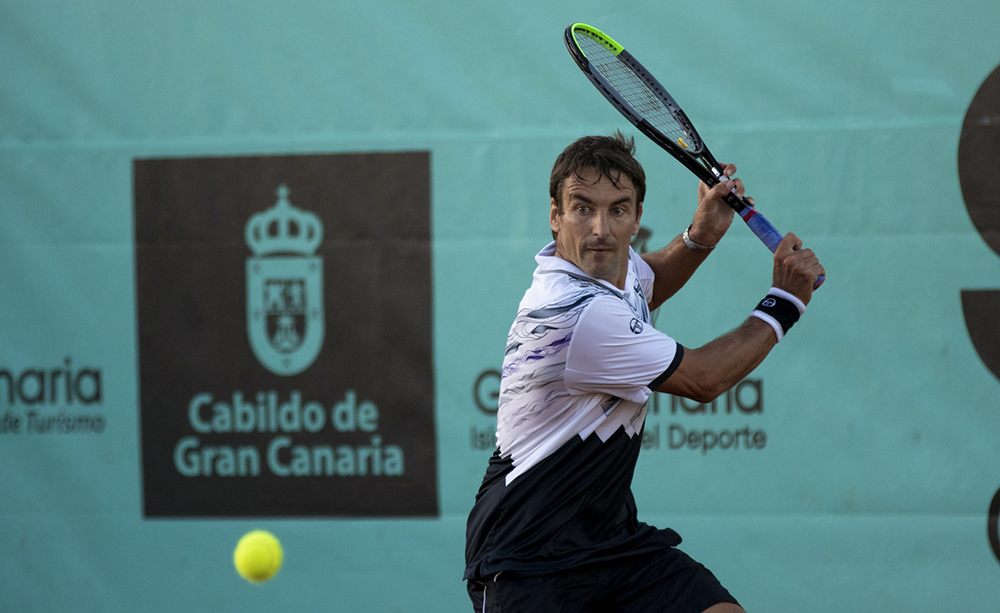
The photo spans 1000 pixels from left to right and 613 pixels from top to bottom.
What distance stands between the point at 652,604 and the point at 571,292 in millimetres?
720

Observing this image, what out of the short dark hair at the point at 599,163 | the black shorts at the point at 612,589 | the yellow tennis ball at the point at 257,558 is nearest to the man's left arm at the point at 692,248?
the short dark hair at the point at 599,163

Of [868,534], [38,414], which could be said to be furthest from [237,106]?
[868,534]

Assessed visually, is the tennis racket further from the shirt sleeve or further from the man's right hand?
the shirt sleeve

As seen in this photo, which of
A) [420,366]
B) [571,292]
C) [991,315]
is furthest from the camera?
[420,366]

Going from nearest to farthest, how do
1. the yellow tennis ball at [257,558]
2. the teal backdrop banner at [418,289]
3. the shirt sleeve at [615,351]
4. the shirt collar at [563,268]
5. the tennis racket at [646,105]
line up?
the shirt sleeve at [615,351], the shirt collar at [563,268], the tennis racket at [646,105], the yellow tennis ball at [257,558], the teal backdrop banner at [418,289]

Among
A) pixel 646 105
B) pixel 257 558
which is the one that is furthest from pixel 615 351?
pixel 257 558

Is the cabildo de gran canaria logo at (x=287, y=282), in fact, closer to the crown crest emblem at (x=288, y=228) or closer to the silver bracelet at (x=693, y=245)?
the crown crest emblem at (x=288, y=228)

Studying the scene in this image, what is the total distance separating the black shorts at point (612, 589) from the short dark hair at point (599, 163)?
0.81 m

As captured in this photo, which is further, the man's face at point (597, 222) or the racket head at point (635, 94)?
the racket head at point (635, 94)

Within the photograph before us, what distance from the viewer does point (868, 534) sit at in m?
2.82

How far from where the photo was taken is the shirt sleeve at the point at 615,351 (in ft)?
6.18

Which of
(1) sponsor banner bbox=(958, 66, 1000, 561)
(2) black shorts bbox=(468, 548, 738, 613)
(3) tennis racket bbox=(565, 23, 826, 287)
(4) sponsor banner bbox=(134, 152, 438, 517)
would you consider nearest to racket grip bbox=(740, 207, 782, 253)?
(3) tennis racket bbox=(565, 23, 826, 287)

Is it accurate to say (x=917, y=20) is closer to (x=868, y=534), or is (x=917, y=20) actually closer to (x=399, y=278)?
(x=868, y=534)

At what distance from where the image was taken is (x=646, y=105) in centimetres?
236
